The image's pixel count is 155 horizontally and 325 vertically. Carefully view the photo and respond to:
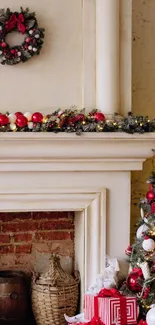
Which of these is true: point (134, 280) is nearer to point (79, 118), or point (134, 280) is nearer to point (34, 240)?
point (34, 240)

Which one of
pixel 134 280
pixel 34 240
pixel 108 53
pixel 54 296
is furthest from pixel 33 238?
pixel 108 53

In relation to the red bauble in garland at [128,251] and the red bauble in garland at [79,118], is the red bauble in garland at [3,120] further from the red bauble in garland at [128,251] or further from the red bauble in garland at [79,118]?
the red bauble in garland at [128,251]

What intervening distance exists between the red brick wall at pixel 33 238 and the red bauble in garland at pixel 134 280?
0.65 metres

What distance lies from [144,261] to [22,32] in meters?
1.45

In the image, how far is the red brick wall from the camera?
361 centimetres

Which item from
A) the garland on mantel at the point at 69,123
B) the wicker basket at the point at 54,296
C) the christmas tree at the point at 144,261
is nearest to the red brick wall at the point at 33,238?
the wicker basket at the point at 54,296

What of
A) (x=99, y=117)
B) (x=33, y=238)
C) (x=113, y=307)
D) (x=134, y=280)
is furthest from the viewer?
(x=33, y=238)

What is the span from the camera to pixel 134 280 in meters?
3.07

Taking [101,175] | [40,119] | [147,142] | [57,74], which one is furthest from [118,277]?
[57,74]

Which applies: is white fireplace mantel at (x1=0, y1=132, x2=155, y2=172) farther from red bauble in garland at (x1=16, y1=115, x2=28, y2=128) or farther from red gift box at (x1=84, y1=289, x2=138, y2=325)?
red gift box at (x1=84, y1=289, x2=138, y2=325)

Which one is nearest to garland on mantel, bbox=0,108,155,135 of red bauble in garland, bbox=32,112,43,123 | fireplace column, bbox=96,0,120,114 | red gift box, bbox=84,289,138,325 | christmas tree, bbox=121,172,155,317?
red bauble in garland, bbox=32,112,43,123

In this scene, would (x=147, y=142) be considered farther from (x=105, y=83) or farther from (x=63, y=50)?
(x=63, y=50)

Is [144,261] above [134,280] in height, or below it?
above

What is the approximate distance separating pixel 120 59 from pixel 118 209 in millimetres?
882
